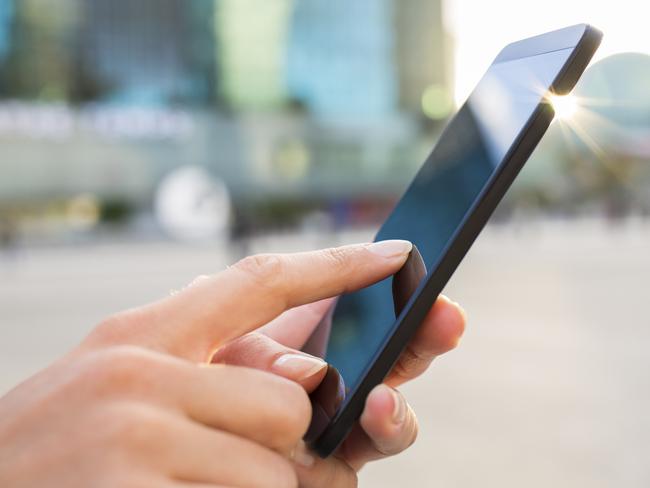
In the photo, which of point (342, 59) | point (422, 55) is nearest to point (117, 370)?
point (342, 59)

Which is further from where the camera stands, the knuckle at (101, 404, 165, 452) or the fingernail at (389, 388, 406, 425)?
the fingernail at (389, 388, 406, 425)

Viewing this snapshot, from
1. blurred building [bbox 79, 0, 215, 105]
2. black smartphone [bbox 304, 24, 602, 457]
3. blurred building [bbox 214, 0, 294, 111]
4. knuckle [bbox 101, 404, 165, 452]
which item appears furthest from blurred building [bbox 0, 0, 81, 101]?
knuckle [bbox 101, 404, 165, 452]

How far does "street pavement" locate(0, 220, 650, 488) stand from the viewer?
16.3 feet

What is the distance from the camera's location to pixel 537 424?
18.8 feet

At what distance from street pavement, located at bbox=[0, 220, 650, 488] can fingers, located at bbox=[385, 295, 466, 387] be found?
3.53 metres

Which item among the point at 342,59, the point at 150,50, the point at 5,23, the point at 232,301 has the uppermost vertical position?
the point at 232,301

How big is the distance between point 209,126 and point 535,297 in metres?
31.9

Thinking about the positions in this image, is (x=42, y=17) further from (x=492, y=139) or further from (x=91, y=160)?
(x=492, y=139)

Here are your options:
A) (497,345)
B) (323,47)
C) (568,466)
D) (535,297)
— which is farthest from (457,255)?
(323,47)

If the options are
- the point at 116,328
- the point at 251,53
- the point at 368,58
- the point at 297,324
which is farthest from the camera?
the point at 368,58

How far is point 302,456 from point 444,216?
1.61ft

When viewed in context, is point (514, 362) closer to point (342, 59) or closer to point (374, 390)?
point (374, 390)

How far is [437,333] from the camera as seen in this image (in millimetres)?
1328

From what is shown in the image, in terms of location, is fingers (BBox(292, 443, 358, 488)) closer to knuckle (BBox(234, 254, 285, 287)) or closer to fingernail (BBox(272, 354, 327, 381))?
fingernail (BBox(272, 354, 327, 381))
